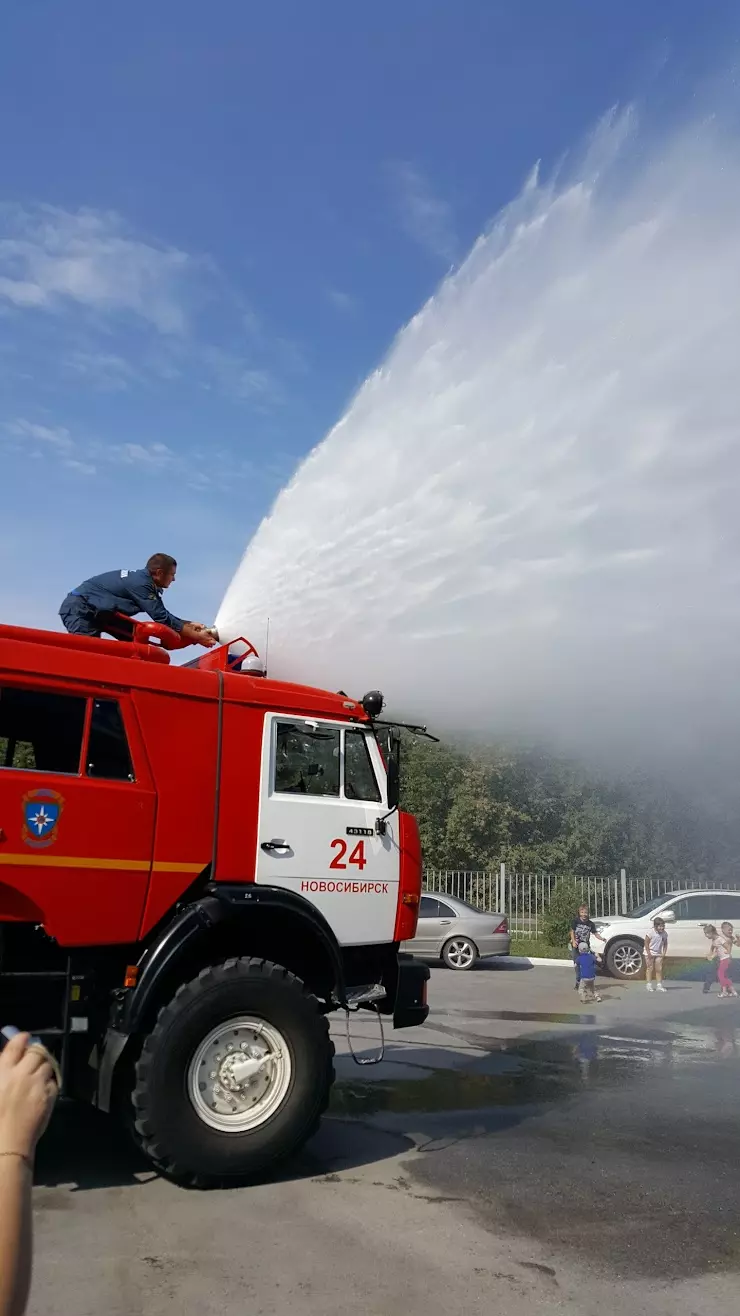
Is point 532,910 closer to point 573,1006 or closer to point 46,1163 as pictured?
point 573,1006

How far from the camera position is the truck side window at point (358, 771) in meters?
6.75

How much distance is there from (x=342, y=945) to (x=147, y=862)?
5.11 ft

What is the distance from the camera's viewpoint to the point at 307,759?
6.60 metres

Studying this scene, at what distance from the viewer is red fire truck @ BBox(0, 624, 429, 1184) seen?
17.6ft

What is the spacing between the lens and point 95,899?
5461 mm

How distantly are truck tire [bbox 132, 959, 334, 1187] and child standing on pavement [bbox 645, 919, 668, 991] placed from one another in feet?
41.6

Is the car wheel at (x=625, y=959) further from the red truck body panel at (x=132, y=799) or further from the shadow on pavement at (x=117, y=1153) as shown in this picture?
the red truck body panel at (x=132, y=799)

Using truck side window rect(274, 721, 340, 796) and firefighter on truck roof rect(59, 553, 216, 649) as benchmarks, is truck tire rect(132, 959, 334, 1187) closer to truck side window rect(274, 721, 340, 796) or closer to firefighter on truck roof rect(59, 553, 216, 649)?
truck side window rect(274, 721, 340, 796)

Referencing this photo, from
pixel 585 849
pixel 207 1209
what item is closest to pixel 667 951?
pixel 207 1209

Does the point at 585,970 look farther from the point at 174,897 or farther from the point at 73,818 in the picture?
the point at 73,818

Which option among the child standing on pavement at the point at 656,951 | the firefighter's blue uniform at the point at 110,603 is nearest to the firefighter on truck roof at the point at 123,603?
the firefighter's blue uniform at the point at 110,603

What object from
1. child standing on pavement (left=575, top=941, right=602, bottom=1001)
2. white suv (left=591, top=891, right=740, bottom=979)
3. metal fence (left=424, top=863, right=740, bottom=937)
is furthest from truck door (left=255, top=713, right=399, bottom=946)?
metal fence (left=424, top=863, right=740, bottom=937)

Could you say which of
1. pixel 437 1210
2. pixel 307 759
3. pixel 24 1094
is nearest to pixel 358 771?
pixel 307 759

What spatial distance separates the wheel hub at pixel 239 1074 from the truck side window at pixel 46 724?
1831mm
